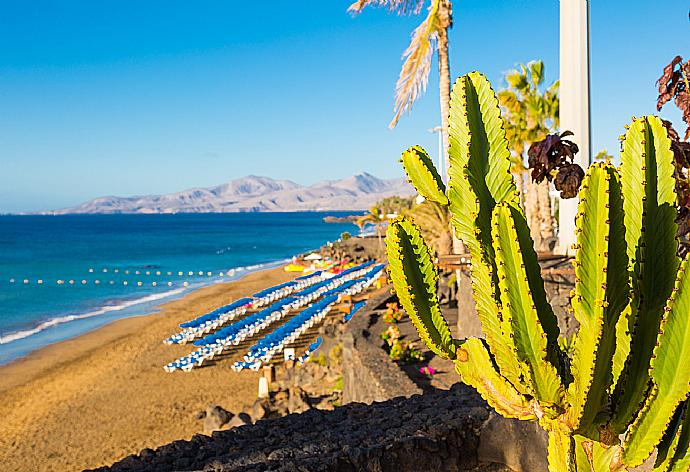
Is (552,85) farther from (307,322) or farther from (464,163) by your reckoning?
(464,163)

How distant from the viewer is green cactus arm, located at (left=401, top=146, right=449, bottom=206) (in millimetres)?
3051

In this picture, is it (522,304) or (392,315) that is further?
(392,315)

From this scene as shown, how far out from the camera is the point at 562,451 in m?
2.80

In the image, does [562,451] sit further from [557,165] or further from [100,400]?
[100,400]

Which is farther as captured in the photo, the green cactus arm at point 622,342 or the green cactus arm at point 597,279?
the green cactus arm at point 622,342

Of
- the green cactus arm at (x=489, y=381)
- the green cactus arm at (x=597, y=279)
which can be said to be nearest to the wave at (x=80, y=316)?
the green cactus arm at (x=489, y=381)

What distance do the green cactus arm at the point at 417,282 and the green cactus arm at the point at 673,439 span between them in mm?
1016

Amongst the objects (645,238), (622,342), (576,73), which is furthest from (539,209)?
(622,342)

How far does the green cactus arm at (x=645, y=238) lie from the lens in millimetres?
2521

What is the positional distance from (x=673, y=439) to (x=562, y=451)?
48 centimetres

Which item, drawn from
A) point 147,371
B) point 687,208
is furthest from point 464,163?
point 147,371

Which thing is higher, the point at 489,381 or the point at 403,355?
the point at 489,381

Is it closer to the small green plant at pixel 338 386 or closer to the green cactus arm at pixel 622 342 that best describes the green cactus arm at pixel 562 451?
the green cactus arm at pixel 622 342

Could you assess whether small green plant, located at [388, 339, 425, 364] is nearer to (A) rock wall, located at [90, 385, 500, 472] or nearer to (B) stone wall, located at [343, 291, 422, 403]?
(B) stone wall, located at [343, 291, 422, 403]
